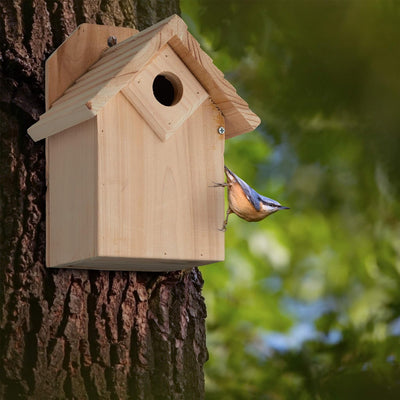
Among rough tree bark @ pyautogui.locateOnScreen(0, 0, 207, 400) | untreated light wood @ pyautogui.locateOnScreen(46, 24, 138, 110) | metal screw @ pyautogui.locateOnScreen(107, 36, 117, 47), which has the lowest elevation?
rough tree bark @ pyautogui.locateOnScreen(0, 0, 207, 400)

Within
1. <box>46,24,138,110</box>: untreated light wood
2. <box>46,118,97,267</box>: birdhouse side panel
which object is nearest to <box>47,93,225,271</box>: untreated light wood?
<box>46,118,97,267</box>: birdhouse side panel

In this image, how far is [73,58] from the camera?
1.82 metres

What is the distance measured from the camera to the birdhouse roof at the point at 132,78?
61.7 inches

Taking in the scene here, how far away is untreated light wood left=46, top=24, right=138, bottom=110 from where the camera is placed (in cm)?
181

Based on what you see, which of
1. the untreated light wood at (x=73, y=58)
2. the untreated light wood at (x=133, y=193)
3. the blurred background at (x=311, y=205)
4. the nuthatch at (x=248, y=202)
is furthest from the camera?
the untreated light wood at (x=73, y=58)

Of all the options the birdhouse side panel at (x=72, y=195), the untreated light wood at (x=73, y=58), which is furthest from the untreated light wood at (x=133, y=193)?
the untreated light wood at (x=73, y=58)

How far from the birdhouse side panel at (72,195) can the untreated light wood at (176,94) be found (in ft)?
0.45

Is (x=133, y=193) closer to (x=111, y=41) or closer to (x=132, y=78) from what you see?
(x=132, y=78)

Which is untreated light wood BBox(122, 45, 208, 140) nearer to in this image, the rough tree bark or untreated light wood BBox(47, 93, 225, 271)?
untreated light wood BBox(47, 93, 225, 271)

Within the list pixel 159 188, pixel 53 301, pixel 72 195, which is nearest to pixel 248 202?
Result: pixel 159 188

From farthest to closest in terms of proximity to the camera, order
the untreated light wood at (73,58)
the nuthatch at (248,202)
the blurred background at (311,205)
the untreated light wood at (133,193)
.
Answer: the untreated light wood at (73,58) < the nuthatch at (248,202) < the untreated light wood at (133,193) < the blurred background at (311,205)

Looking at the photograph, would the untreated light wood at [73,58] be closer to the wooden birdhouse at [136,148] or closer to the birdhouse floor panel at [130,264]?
the wooden birdhouse at [136,148]

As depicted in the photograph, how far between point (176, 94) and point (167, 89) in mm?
58

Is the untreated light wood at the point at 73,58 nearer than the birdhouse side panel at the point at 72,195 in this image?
No
